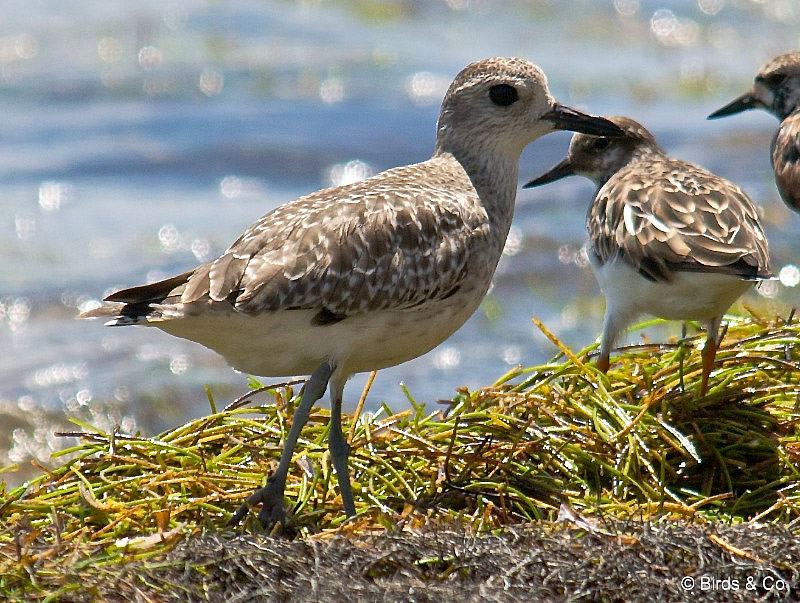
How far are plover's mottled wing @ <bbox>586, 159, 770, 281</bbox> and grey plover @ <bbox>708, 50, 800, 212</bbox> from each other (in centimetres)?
131

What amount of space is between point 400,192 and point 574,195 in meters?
8.83

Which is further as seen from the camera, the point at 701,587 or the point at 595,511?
the point at 595,511

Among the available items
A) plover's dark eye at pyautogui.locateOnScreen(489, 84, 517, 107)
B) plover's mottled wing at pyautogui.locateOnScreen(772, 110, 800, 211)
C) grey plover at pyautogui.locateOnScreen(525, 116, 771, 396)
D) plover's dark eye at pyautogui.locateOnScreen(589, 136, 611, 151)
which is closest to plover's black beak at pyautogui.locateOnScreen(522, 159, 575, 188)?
plover's dark eye at pyautogui.locateOnScreen(589, 136, 611, 151)

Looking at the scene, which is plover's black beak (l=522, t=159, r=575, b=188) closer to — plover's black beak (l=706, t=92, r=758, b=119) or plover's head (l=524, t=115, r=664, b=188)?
plover's head (l=524, t=115, r=664, b=188)

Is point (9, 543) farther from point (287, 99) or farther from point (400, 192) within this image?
point (287, 99)

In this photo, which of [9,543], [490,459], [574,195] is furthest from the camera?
[574,195]

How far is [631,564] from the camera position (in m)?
4.13

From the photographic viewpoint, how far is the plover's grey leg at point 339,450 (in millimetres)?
4953

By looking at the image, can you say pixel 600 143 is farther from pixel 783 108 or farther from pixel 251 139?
pixel 251 139

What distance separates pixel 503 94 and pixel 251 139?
32.9 feet

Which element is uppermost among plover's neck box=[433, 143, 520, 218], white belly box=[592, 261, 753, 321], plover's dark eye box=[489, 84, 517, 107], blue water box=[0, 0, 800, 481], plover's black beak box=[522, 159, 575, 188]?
plover's dark eye box=[489, 84, 517, 107]

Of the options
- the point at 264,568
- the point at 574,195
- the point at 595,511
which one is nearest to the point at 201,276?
the point at 264,568

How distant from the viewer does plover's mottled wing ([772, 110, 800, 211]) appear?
7.78 m

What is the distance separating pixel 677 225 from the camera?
237 inches
